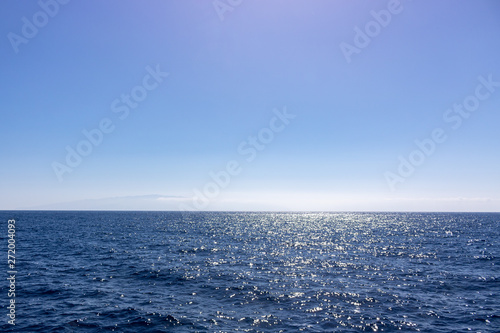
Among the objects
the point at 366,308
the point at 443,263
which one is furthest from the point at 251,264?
the point at 443,263

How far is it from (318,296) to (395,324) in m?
8.34

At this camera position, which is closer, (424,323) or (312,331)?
(312,331)

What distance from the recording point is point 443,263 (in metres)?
48.2

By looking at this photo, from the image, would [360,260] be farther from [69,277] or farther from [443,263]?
[69,277]

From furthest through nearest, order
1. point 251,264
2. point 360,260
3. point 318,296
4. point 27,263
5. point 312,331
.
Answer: point 360,260, point 251,264, point 27,263, point 318,296, point 312,331

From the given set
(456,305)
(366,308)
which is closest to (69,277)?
(366,308)

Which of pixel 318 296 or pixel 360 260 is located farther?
pixel 360 260

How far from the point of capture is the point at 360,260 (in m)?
50.8

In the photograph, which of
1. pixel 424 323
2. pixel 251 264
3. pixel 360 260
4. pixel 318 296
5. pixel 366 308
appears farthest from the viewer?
pixel 360 260

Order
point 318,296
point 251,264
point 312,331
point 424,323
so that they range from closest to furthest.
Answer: point 312,331, point 424,323, point 318,296, point 251,264

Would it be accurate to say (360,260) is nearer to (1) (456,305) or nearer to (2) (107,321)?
(1) (456,305)

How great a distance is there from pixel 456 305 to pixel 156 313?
29.4 metres

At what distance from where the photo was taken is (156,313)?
83.4 feet

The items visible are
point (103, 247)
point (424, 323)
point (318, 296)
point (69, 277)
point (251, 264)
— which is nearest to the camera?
point (424, 323)
